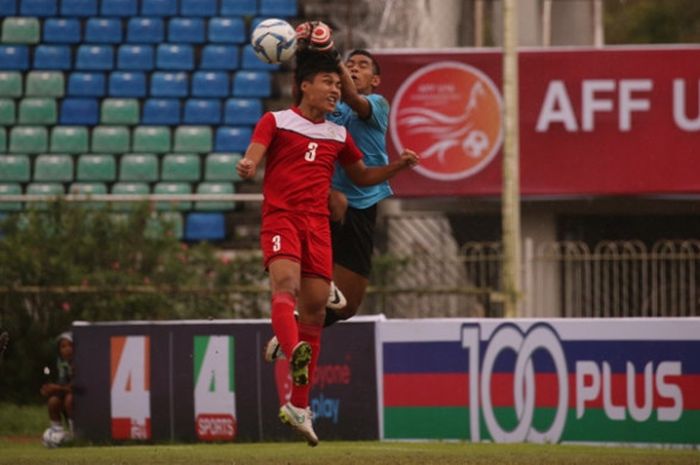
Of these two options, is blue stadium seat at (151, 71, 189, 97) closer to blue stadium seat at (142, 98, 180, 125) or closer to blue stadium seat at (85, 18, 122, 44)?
blue stadium seat at (142, 98, 180, 125)

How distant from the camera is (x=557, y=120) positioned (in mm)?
19422

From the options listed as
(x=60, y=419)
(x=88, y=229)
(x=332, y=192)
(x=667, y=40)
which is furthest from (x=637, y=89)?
(x=667, y=40)

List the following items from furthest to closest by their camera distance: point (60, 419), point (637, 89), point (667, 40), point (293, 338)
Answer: point (667, 40)
point (637, 89)
point (60, 419)
point (293, 338)

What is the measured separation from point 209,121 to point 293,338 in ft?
46.4

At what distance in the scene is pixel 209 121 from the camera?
2347cm

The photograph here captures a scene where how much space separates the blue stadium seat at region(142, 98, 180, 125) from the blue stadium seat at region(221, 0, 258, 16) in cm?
168

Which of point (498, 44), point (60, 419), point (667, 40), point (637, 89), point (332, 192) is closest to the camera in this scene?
point (332, 192)

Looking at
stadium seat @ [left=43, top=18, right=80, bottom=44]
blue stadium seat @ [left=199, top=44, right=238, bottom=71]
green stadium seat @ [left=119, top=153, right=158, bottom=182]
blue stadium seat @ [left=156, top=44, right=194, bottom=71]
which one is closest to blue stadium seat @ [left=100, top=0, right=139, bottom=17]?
stadium seat @ [left=43, top=18, right=80, bottom=44]

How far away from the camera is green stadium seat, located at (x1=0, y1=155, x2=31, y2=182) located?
2295 cm

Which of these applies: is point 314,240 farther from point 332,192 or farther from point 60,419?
point 60,419

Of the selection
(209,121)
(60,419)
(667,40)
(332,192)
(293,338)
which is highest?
(667,40)

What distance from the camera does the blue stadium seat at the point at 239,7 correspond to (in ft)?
79.3

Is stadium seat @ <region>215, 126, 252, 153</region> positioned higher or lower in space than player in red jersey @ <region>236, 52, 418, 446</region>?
higher

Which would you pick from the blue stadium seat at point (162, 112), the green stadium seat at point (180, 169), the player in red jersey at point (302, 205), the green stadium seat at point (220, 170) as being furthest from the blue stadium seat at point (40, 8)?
the player in red jersey at point (302, 205)
